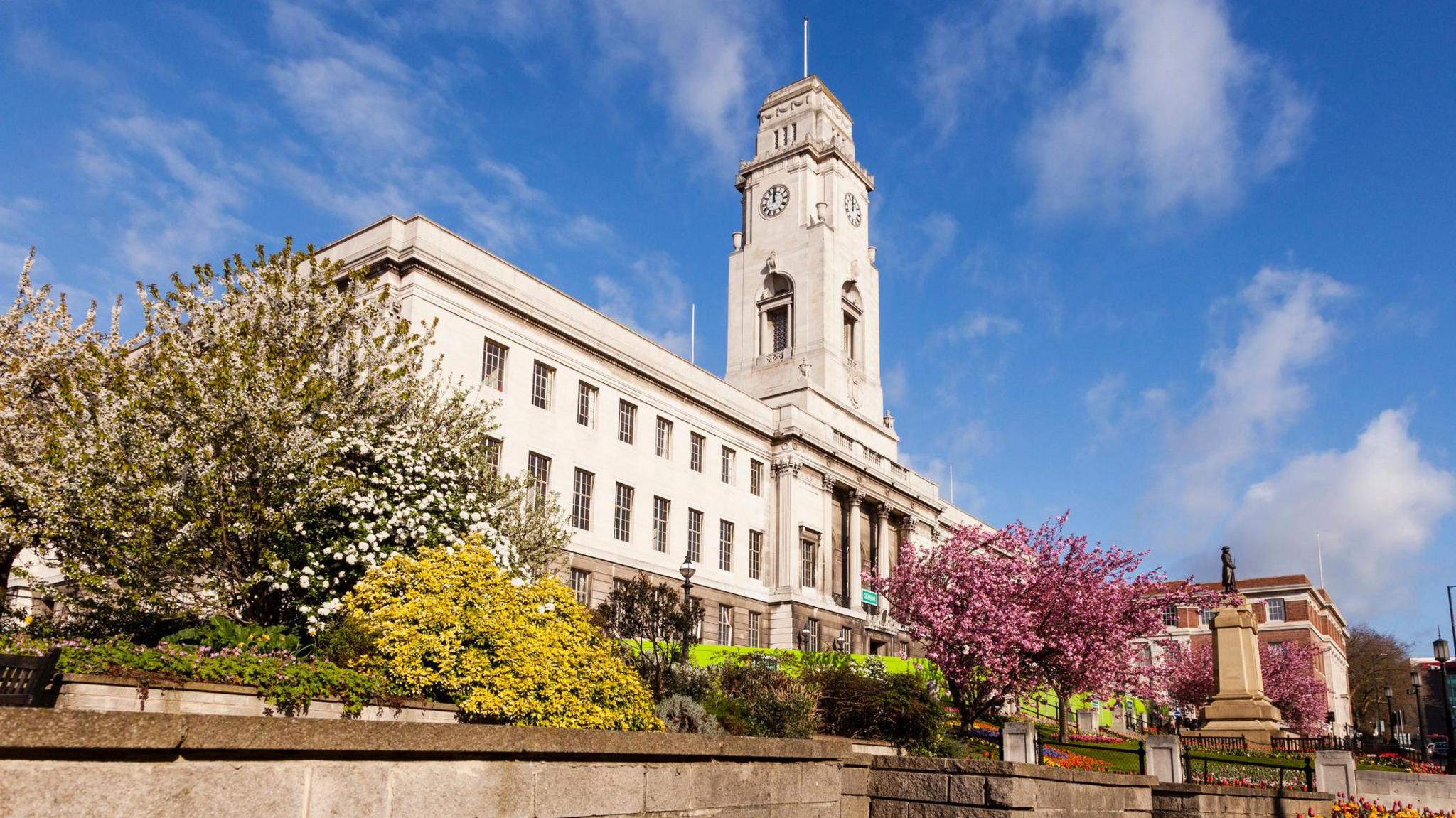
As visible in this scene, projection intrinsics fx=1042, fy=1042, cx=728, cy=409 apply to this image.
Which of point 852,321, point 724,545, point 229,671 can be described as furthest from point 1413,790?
point 852,321

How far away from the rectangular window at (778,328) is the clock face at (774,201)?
615cm

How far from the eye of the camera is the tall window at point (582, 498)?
38938 mm

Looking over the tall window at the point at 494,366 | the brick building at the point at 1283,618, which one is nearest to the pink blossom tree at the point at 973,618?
the tall window at the point at 494,366

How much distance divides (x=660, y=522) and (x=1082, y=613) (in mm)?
16893

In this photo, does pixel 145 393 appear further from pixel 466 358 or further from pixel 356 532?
pixel 466 358

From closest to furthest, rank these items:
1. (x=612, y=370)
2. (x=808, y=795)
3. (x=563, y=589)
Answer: (x=808, y=795) < (x=563, y=589) < (x=612, y=370)

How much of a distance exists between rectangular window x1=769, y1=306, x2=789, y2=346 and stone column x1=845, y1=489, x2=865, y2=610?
10.1m

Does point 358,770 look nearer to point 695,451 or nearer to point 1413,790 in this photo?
point 1413,790

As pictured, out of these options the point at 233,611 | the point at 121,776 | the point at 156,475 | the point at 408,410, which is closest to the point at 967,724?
the point at 408,410

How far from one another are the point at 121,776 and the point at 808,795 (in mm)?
5961

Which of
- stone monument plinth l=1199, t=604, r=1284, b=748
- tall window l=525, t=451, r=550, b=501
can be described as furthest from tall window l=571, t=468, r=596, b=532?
stone monument plinth l=1199, t=604, r=1284, b=748

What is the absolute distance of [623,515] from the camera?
41.5 m

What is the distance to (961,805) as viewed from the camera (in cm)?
1030

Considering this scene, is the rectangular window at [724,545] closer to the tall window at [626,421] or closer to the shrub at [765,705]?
the tall window at [626,421]
